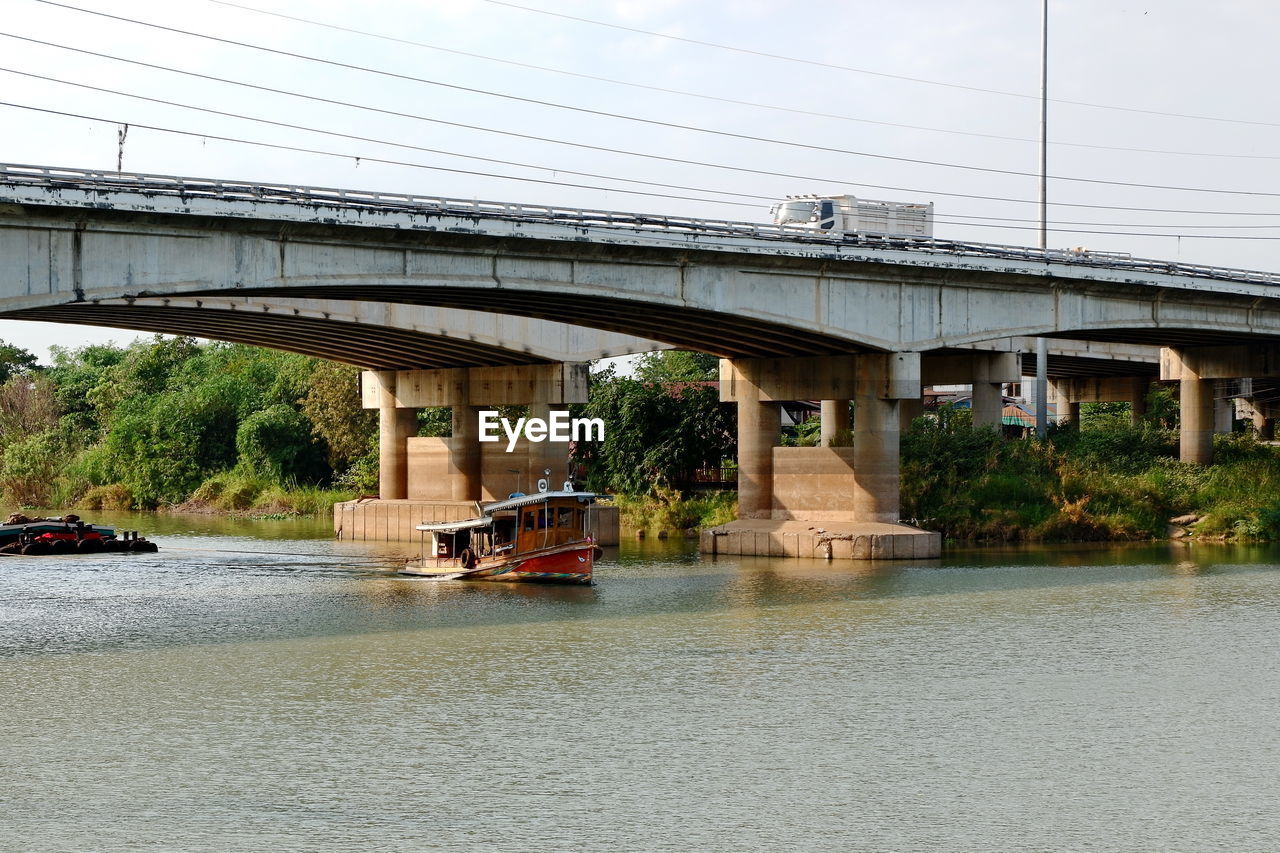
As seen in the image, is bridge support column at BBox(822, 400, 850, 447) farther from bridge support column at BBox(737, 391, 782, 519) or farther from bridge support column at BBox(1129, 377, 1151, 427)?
bridge support column at BBox(1129, 377, 1151, 427)

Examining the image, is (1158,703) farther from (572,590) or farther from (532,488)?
(532,488)

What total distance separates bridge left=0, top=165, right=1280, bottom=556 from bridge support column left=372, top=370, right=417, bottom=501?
4.1 inches

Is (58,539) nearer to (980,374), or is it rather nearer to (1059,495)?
(1059,495)

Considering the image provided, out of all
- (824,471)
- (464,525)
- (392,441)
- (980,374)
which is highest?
(980,374)

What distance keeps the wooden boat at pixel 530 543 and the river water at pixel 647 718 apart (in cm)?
183

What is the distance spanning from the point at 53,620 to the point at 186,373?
68.1m

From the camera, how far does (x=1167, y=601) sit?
37.2 meters

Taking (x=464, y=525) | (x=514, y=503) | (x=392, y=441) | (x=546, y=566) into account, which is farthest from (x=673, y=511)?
(x=546, y=566)

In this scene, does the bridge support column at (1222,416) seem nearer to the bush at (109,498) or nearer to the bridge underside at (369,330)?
the bridge underside at (369,330)

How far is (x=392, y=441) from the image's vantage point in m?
65.9

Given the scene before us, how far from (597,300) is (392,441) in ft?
78.8

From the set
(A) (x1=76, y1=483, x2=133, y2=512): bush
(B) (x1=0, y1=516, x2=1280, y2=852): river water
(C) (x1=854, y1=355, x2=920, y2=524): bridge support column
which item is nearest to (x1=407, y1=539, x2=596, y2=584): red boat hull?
(B) (x1=0, y1=516, x2=1280, y2=852): river water

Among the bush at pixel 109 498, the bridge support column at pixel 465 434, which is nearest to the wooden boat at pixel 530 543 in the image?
the bridge support column at pixel 465 434

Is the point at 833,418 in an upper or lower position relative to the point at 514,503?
upper
